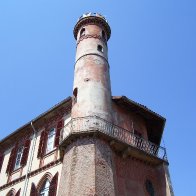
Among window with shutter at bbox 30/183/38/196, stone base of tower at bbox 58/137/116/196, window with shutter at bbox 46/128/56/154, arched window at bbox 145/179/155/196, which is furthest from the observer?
window with shutter at bbox 46/128/56/154

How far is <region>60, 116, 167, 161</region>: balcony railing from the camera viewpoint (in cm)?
1570

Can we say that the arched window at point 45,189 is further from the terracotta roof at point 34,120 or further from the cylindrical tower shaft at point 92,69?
the terracotta roof at point 34,120

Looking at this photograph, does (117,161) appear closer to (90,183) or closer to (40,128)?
(90,183)

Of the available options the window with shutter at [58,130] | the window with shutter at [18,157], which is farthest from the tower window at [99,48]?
the window with shutter at [18,157]

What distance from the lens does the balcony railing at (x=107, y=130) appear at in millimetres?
15703

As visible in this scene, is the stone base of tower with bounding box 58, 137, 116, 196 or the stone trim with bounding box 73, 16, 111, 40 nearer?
the stone base of tower with bounding box 58, 137, 116, 196

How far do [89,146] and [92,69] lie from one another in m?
5.55

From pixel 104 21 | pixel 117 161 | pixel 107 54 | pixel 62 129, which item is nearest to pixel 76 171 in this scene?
pixel 117 161

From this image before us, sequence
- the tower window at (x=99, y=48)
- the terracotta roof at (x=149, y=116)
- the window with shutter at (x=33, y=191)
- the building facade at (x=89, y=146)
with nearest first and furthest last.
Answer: the building facade at (x=89, y=146)
the window with shutter at (x=33, y=191)
the terracotta roof at (x=149, y=116)
the tower window at (x=99, y=48)

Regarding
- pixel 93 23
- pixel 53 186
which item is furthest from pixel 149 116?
pixel 93 23

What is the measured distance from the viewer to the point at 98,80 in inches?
717

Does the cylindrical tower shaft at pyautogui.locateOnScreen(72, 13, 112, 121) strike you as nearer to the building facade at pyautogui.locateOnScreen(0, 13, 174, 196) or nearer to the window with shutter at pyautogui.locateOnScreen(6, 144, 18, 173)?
the building facade at pyautogui.locateOnScreen(0, 13, 174, 196)

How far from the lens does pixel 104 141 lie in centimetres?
1538

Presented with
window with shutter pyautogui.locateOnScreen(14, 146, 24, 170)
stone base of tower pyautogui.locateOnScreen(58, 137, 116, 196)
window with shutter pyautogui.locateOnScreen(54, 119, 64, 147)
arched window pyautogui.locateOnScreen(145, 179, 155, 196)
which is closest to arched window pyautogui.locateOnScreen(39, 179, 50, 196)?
stone base of tower pyautogui.locateOnScreen(58, 137, 116, 196)
